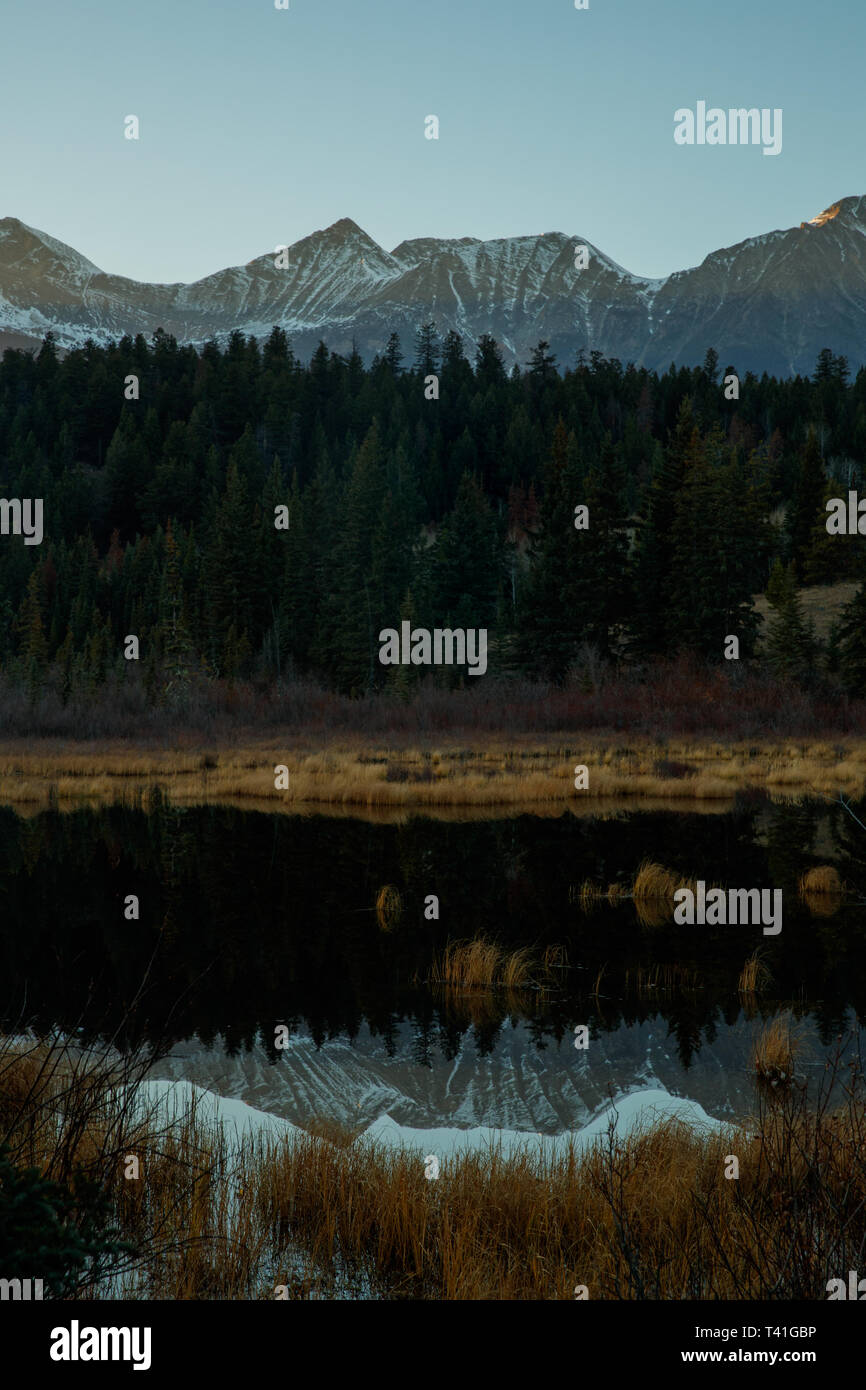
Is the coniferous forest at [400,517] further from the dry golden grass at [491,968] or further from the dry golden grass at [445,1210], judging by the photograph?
the dry golden grass at [445,1210]

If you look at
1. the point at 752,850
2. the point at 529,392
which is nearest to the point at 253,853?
the point at 752,850

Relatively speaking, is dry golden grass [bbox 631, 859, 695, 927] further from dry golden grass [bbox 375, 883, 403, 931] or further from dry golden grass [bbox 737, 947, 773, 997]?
dry golden grass [bbox 375, 883, 403, 931]

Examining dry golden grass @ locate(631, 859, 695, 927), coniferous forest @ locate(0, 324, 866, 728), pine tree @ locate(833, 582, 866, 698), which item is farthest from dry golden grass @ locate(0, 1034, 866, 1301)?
pine tree @ locate(833, 582, 866, 698)

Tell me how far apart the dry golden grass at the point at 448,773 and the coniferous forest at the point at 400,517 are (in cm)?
935

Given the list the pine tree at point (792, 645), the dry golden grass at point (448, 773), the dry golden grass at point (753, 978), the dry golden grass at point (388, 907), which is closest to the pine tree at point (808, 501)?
the pine tree at point (792, 645)

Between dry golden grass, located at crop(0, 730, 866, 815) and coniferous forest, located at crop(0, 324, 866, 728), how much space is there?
9346mm

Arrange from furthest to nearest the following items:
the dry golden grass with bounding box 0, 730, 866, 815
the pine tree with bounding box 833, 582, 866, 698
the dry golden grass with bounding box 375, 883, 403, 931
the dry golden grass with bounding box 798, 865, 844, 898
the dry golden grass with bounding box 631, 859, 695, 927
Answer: the pine tree with bounding box 833, 582, 866, 698, the dry golden grass with bounding box 0, 730, 866, 815, the dry golden grass with bounding box 798, 865, 844, 898, the dry golden grass with bounding box 631, 859, 695, 927, the dry golden grass with bounding box 375, 883, 403, 931

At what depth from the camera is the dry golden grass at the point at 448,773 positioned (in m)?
26.0

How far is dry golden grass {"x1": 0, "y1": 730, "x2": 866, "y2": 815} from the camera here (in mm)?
26016

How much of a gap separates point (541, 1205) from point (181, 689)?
2011 inches
